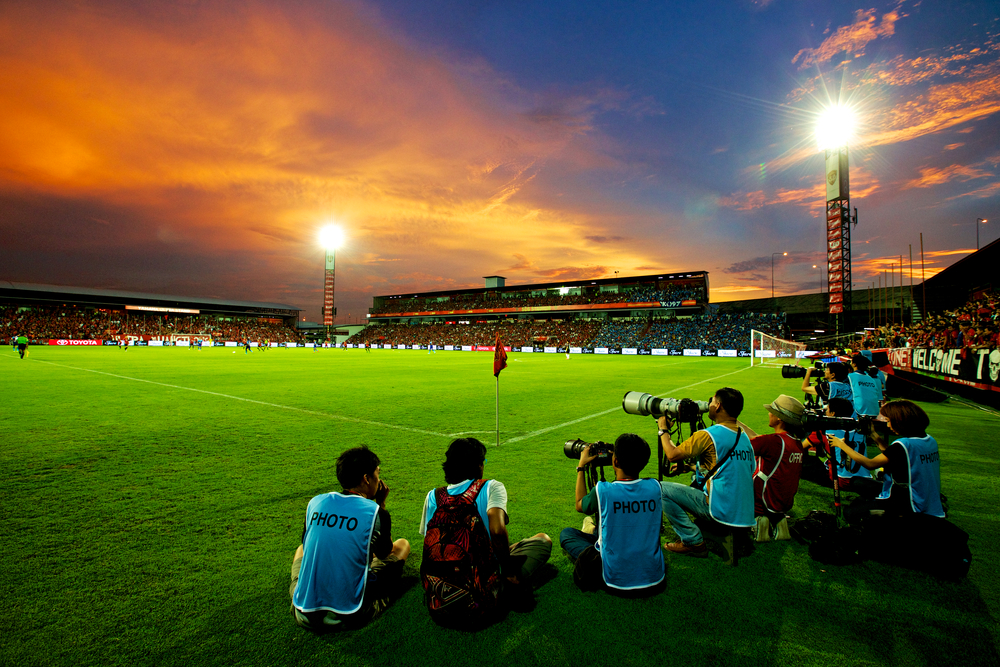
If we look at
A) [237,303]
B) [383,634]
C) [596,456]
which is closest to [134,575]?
[383,634]

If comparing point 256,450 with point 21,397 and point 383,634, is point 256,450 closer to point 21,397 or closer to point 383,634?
point 383,634

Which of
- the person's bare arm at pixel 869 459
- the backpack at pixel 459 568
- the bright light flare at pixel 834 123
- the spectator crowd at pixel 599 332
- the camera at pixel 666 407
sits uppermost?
the bright light flare at pixel 834 123

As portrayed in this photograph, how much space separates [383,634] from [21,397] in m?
16.7

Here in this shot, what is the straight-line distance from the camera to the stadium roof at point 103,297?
2591 inches

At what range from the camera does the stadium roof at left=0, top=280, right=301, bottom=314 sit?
2591 inches

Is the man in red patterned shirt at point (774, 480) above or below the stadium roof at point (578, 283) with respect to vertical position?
below

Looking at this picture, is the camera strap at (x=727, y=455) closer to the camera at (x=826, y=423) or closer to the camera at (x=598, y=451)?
the camera at (x=598, y=451)

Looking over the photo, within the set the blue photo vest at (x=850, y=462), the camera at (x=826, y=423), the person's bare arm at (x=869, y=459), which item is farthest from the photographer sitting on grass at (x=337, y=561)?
the blue photo vest at (x=850, y=462)

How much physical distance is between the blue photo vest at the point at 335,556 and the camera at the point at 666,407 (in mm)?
2660

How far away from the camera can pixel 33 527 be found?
4445mm

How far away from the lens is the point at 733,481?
3717 mm

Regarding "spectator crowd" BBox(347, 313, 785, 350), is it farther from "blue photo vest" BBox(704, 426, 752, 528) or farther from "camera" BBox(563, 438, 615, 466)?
"blue photo vest" BBox(704, 426, 752, 528)

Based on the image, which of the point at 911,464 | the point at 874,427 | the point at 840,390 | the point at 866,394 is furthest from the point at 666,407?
the point at 866,394

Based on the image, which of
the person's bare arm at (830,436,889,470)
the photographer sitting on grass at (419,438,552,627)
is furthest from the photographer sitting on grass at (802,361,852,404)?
the photographer sitting on grass at (419,438,552,627)
